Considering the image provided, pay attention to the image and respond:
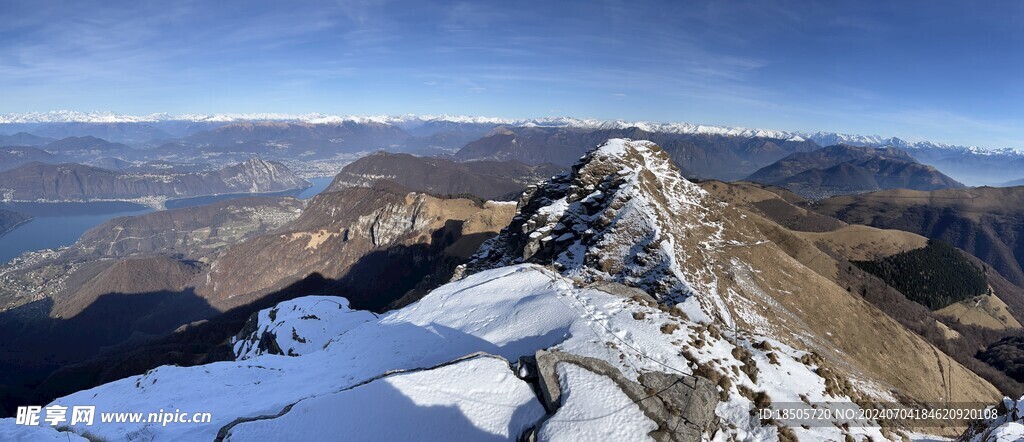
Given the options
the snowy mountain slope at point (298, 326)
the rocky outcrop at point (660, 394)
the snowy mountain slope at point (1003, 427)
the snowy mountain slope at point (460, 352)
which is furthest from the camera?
the snowy mountain slope at point (298, 326)

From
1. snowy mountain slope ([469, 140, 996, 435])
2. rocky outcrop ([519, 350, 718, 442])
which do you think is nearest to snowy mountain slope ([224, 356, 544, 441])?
rocky outcrop ([519, 350, 718, 442])

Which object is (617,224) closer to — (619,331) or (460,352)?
(619,331)

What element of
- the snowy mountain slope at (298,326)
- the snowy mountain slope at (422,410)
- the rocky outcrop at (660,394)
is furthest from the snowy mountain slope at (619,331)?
the snowy mountain slope at (298,326)

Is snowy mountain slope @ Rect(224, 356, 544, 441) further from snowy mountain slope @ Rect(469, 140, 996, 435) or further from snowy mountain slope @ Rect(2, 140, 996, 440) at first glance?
snowy mountain slope @ Rect(469, 140, 996, 435)

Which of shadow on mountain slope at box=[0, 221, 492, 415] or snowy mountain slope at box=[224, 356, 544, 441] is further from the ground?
snowy mountain slope at box=[224, 356, 544, 441]

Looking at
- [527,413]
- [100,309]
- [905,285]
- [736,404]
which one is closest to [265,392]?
[527,413]

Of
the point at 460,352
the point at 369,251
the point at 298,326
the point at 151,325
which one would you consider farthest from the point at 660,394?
the point at 151,325

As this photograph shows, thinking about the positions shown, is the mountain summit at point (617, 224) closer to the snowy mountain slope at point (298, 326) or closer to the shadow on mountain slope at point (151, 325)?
the shadow on mountain slope at point (151, 325)

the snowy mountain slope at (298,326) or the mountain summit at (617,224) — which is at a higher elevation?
the mountain summit at (617,224)

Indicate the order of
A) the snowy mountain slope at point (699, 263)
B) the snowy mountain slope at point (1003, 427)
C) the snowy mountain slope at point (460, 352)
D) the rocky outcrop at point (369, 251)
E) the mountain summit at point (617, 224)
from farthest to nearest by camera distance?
the rocky outcrop at point (369, 251), the mountain summit at point (617, 224), the snowy mountain slope at point (699, 263), the snowy mountain slope at point (460, 352), the snowy mountain slope at point (1003, 427)
